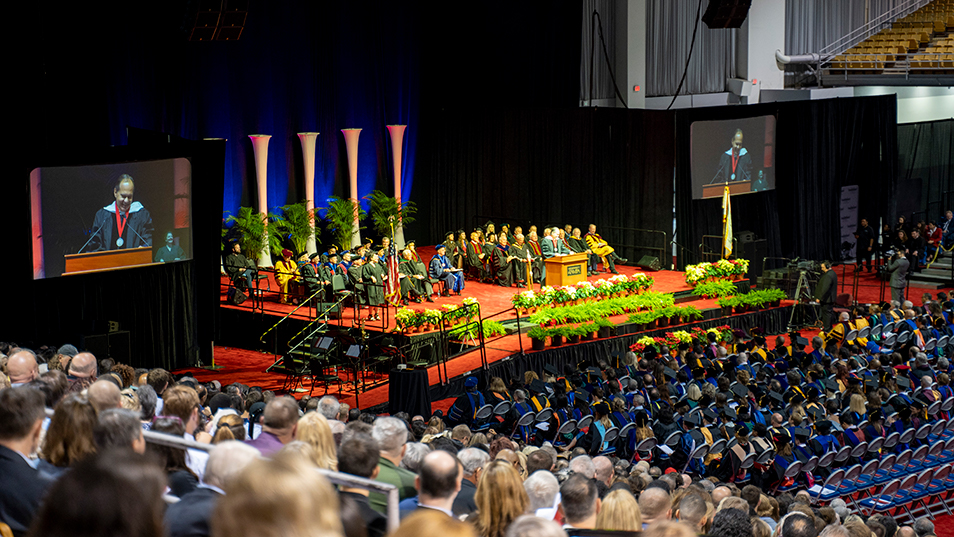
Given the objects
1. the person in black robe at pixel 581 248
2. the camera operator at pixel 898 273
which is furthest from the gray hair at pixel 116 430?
the camera operator at pixel 898 273

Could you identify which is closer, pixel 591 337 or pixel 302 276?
pixel 591 337

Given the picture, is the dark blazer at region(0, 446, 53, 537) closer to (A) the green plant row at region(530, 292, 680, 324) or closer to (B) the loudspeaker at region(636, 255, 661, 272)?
(A) the green plant row at region(530, 292, 680, 324)

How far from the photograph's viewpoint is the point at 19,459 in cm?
333

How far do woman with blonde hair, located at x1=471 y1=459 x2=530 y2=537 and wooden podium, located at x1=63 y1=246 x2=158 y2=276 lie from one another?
10961 millimetres

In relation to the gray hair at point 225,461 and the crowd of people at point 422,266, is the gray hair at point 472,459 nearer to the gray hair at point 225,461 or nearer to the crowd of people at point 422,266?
the gray hair at point 225,461

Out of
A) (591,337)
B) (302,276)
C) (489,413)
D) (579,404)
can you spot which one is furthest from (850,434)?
(302,276)

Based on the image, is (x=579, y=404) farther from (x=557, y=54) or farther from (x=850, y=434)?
(x=557, y=54)

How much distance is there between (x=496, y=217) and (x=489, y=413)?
13327 mm

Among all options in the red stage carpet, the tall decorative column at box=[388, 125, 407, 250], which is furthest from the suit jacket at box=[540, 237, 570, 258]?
the tall decorative column at box=[388, 125, 407, 250]

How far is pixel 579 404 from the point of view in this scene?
11.0 m

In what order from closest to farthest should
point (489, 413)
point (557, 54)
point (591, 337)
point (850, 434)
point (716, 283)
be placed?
point (850, 434) < point (489, 413) < point (591, 337) < point (716, 283) < point (557, 54)

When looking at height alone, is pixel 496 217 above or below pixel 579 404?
above

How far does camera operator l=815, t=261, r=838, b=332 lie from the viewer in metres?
17.6

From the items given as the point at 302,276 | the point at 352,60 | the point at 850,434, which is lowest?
the point at 850,434
